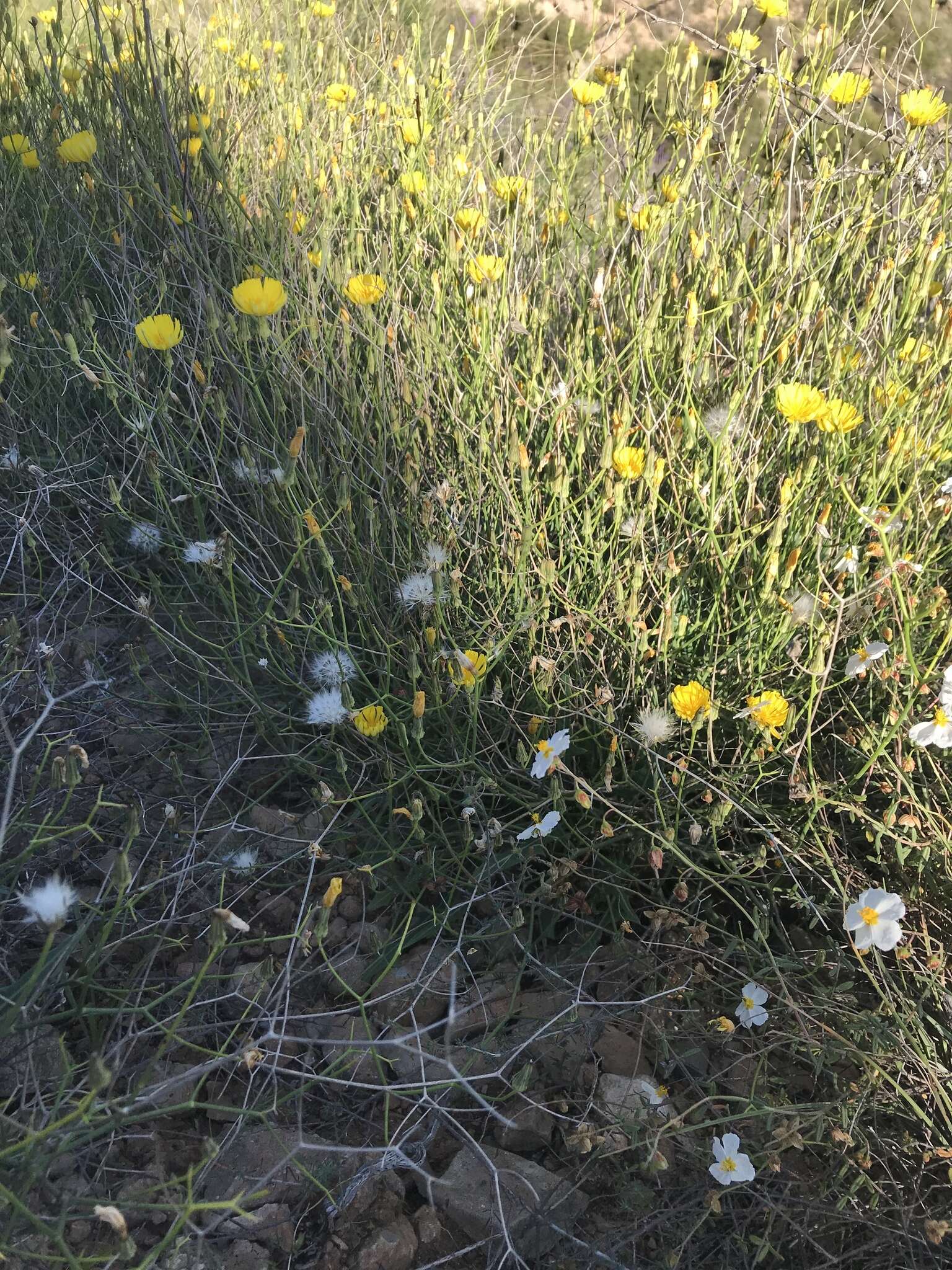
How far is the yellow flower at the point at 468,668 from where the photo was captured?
1326 mm

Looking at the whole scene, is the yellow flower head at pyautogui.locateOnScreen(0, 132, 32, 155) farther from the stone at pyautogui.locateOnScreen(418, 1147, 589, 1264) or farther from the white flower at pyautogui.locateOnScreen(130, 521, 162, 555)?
the stone at pyautogui.locateOnScreen(418, 1147, 589, 1264)

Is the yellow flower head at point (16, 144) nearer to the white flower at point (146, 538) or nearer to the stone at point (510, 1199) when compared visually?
the white flower at point (146, 538)

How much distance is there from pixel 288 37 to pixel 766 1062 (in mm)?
3300

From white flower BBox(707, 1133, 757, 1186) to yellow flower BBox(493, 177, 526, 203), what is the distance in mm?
1664

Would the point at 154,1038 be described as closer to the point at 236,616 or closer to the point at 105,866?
the point at 105,866

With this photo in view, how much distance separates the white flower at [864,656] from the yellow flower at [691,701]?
20 centimetres

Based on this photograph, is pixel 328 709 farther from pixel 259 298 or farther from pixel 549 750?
pixel 259 298

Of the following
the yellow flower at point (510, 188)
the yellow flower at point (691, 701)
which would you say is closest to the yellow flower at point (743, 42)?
the yellow flower at point (510, 188)

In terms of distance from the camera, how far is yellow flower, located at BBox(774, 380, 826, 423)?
1.38 m

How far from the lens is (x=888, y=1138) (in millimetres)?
1145

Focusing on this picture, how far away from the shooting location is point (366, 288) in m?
1.67

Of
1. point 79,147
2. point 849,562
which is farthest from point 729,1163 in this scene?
point 79,147

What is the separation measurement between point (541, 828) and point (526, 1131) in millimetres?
408

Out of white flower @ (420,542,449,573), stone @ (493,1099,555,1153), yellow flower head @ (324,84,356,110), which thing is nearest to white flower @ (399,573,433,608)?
white flower @ (420,542,449,573)
